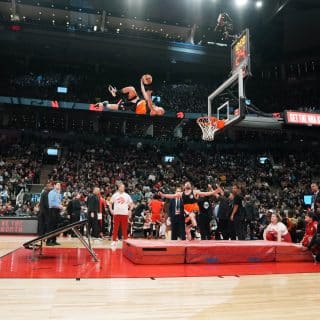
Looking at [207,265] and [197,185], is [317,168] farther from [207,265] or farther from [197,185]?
[207,265]

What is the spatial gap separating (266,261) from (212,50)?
19.0 m

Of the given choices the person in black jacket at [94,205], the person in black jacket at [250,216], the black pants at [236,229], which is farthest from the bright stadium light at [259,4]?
A: the person in black jacket at [94,205]

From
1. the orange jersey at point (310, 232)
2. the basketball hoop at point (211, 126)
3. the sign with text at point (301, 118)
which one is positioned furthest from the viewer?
the sign with text at point (301, 118)

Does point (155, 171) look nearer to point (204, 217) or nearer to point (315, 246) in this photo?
point (204, 217)

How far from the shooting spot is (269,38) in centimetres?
2416

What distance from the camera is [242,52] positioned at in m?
9.90

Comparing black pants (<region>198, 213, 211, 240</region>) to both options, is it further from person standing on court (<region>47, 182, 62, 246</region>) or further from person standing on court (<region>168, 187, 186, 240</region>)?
person standing on court (<region>47, 182, 62, 246</region>)

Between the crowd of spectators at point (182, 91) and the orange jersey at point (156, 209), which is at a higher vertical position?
the crowd of spectators at point (182, 91)

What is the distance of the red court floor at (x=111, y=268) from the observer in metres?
5.46

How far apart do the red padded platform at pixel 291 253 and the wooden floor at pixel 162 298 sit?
1.93 meters

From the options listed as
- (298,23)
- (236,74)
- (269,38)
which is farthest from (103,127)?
(236,74)

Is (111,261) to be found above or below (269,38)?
below

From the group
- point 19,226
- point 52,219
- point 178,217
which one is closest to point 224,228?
point 178,217

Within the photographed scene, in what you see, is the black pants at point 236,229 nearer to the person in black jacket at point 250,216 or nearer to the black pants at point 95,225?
the person in black jacket at point 250,216
